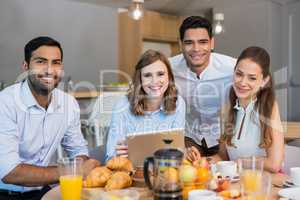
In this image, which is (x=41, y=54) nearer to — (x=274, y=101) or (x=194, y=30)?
(x=194, y=30)

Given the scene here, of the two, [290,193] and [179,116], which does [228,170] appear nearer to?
[290,193]

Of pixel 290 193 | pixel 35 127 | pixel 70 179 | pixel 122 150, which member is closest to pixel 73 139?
pixel 35 127

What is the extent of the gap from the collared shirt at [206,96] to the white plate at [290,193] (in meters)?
1.06

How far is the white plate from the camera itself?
41.9 inches

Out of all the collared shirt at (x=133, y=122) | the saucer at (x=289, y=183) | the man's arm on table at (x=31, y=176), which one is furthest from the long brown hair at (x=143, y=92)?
the saucer at (x=289, y=183)

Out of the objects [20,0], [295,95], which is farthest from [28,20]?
[295,95]

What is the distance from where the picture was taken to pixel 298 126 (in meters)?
2.86

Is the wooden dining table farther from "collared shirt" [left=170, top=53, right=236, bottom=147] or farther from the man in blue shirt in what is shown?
"collared shirt" [left=170, top=53, right=236, bottom=147]

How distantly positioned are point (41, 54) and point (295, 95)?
3624mm

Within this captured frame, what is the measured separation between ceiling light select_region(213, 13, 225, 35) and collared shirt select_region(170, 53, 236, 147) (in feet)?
8.75

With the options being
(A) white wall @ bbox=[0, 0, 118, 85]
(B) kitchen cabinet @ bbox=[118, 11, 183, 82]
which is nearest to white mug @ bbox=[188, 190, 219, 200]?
(A) white wall @ bbox=[0, 0, 118, 85]

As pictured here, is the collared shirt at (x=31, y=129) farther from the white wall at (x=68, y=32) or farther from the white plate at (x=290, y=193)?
the white wall at (x=68, y=32)

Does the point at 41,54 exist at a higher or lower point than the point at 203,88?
higher

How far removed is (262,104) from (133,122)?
62cm
